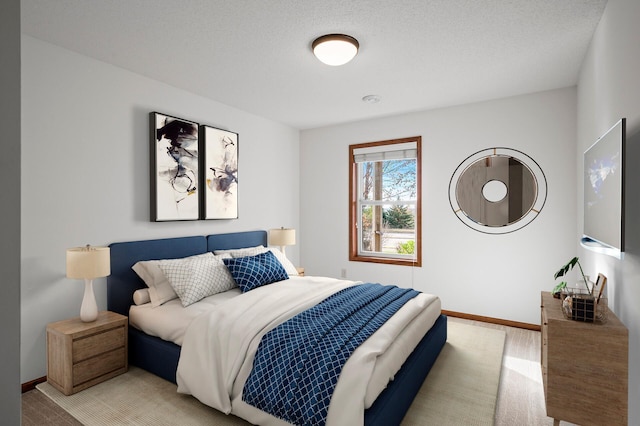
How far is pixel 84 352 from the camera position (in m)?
2.45

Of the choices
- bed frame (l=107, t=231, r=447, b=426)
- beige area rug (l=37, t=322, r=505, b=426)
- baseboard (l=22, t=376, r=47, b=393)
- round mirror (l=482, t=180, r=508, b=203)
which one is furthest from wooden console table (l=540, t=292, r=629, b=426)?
baseboard (l=22, t=376, r=47, b=393)

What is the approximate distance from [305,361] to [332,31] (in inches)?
87.1

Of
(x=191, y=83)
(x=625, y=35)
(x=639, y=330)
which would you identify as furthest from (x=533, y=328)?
(x=191, y=83)

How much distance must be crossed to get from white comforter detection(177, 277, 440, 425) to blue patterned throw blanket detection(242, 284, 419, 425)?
60mm

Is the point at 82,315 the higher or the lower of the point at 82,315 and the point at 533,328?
the higher

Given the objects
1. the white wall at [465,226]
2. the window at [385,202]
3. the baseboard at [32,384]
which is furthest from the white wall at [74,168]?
the window at [385,202]

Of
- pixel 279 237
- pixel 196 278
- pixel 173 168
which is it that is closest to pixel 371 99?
pixel 279 237

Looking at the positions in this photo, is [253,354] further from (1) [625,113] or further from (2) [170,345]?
(1) [625,113]

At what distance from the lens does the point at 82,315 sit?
8.46ft

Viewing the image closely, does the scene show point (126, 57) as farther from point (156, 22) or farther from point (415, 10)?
point (415, 10)

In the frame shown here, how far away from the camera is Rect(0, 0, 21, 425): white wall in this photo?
30.9 inches

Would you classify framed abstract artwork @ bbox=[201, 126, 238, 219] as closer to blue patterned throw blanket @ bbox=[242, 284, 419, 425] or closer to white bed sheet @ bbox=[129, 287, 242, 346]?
white bed sheet @ bbox=[129, 287, 242, 346]

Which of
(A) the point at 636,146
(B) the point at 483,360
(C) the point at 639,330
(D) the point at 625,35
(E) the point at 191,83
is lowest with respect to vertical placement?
(B) the point at 483,360

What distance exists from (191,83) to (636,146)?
349cm
